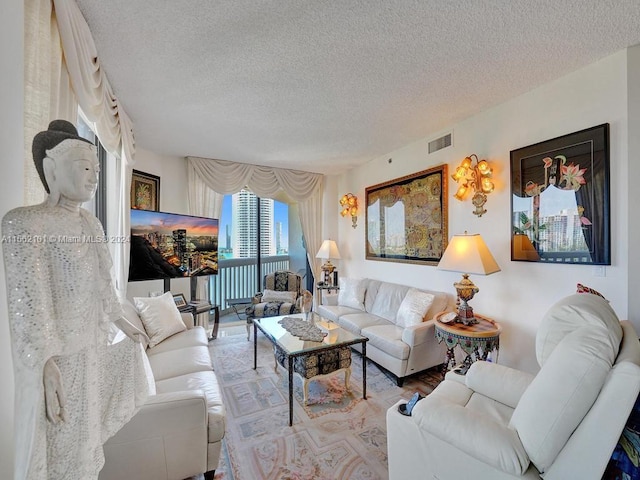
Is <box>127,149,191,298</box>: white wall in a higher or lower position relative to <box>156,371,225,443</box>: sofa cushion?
higher

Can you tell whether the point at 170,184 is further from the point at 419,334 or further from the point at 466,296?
the point at 466,296

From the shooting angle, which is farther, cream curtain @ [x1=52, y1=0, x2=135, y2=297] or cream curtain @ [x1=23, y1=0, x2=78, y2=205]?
cream curtain @ [x1=52, y1=0, x2=135, y2=297]

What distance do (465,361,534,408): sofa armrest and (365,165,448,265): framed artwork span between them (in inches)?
62.9

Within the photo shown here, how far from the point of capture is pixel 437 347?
2.70 meters

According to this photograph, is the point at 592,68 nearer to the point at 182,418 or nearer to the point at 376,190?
the point at 376,190

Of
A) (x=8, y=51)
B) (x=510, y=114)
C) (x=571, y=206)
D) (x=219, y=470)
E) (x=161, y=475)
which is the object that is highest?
(x=510, y=114)

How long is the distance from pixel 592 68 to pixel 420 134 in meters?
1.46

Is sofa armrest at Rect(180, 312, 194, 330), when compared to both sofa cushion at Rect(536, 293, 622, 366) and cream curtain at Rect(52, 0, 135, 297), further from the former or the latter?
sofa cushion at Rect(536, 293, 622, 366)

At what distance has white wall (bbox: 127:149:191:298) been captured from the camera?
3.55 m

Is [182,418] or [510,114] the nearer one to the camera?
[182,418]

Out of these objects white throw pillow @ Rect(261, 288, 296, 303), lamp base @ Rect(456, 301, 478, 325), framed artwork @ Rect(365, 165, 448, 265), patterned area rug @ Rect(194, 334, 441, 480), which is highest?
framed artwork @ Rect(365, 165, 448, 265)

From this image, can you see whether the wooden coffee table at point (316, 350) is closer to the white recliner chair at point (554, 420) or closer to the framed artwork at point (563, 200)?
the white recliner chair at point (554, 420)

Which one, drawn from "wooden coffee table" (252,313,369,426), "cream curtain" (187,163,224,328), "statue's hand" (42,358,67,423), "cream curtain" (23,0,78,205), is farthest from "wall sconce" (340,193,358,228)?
"statue's hand" (42,358,67,423)

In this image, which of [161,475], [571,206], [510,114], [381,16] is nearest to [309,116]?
[381,16]
